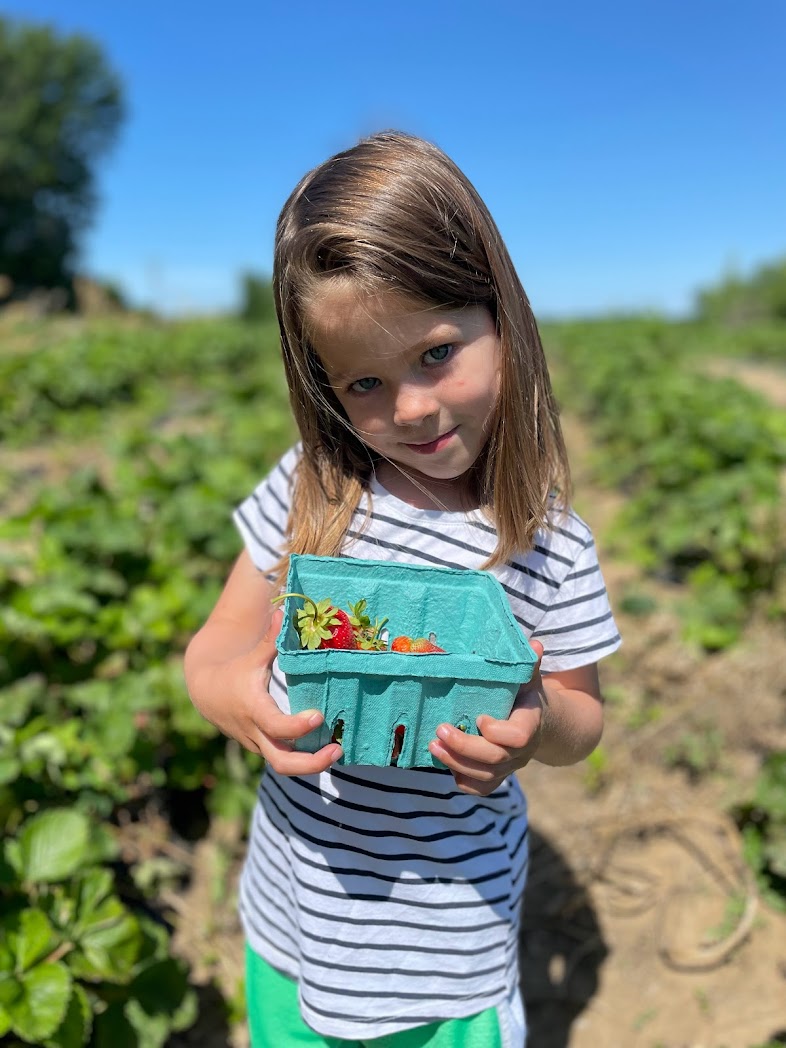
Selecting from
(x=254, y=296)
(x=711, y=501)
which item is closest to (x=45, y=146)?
(x=254, y=296)

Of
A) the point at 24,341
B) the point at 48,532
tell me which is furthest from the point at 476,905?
the point at 24,341

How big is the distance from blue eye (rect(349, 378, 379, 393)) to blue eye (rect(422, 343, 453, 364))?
2.9 inches

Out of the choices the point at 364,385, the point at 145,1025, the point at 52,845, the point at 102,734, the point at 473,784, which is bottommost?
the point at 145,1025

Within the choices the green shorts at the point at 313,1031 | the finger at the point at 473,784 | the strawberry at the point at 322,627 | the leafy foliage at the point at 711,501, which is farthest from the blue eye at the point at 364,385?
the leafy foliage at the point at 711,501

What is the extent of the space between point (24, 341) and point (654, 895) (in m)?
12.8

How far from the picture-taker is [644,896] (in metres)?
2.53

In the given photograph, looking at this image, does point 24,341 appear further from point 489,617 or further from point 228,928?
point 489,617

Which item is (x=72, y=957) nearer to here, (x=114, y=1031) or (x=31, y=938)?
(x=31, y=938)

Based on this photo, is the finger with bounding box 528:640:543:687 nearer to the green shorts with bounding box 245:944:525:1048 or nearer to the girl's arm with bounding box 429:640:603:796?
the girl's arm with bounding box 429:640:603:796

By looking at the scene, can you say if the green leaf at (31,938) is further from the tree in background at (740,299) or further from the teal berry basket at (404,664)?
the tree in background at (740,299)

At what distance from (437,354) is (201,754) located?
1910 mm

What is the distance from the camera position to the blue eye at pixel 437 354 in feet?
3.45

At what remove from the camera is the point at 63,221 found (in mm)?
39875

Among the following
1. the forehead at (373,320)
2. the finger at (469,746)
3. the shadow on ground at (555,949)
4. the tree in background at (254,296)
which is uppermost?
the tree in background at (254,296)
